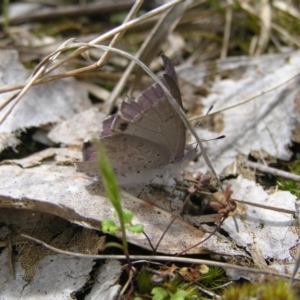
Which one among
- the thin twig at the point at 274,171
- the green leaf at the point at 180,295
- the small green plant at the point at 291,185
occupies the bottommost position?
the green leaf at the point at 180,295

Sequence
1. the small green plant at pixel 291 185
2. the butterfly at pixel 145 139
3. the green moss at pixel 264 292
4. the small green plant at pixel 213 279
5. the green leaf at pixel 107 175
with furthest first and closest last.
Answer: the small green plant at pixel 291 185, the butterfly at pixel 145 139, the small green plant at pixel 213 279, the green moss at pixel 264 292, the green leaf at pixel 107 175

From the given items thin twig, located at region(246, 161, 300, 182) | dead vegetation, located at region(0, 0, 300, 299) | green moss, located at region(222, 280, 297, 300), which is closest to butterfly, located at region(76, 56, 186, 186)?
dead vegetation, located at region(0, 0, 300, 299)

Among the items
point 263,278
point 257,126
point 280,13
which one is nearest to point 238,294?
point 263,278

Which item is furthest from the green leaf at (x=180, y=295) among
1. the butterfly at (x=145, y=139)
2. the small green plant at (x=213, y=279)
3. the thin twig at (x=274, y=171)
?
the thin twig at (x=274, y=171)

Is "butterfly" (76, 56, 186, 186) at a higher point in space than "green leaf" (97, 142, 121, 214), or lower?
lower

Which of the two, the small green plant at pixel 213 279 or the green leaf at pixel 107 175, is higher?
the green leaf at pixel 107 175

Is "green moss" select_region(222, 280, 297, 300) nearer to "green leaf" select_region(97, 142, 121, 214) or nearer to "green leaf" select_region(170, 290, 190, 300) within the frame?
"green leaf" select_region(170, 290, 190, 300)

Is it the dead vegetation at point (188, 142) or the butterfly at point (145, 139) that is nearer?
the dead vegetation at point (188, 142)

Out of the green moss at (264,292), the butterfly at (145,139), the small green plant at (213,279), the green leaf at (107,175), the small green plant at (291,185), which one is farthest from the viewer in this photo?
the small green plant at (291,185)

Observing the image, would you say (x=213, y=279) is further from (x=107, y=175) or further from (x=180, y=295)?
(x=107, y=175)

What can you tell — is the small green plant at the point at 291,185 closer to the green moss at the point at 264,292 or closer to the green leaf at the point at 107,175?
the green moss at the point at 264,292

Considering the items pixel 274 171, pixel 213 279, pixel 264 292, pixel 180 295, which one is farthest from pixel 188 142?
pixel 264 292

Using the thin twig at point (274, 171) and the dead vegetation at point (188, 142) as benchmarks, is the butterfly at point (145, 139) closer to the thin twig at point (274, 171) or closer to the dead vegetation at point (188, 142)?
the dead vegetation at point (188, 142)
